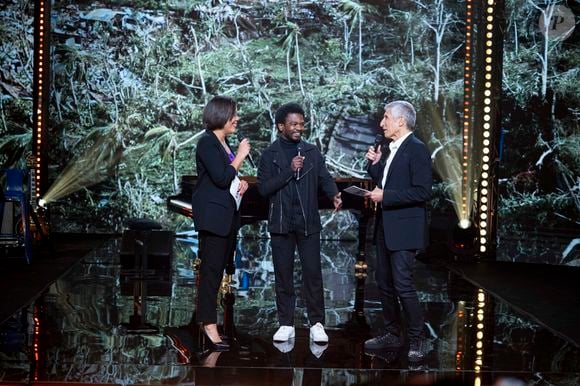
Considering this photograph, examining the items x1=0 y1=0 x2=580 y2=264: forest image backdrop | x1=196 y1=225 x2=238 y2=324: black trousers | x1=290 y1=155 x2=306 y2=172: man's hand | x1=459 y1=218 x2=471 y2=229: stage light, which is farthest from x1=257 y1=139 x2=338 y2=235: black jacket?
x1=0 y1=0 x2=580 y2=264: forest image backdrop

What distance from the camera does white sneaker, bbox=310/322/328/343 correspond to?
6.37m

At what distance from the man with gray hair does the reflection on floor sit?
15.1 inches

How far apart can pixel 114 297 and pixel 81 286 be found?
65cm

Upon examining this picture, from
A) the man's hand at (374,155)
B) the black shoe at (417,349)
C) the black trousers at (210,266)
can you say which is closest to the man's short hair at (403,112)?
the man's hand at (374,155)

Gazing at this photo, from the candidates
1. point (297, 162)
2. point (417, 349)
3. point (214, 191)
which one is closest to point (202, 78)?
point (297, 162)

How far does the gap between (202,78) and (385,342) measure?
746cm

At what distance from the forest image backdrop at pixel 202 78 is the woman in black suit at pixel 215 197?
7.08 metres

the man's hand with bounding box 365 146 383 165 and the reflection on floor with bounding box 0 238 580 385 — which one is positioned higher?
the man's hand with bounding box 365 146 383 165

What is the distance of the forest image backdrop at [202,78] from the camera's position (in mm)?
13055

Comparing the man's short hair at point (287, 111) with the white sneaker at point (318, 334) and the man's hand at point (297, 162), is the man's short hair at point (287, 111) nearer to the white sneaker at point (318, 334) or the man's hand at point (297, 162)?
the man's hand at point (297, 162)

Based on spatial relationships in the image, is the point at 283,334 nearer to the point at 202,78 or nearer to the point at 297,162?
the point at 297,162

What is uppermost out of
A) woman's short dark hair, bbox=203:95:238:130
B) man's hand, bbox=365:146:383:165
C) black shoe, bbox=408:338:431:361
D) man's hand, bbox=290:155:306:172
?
woman's short dark hair, bbox=203:95:238:130

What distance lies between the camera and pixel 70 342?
246 inches

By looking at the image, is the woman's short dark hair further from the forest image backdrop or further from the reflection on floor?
the forest image backdrop
